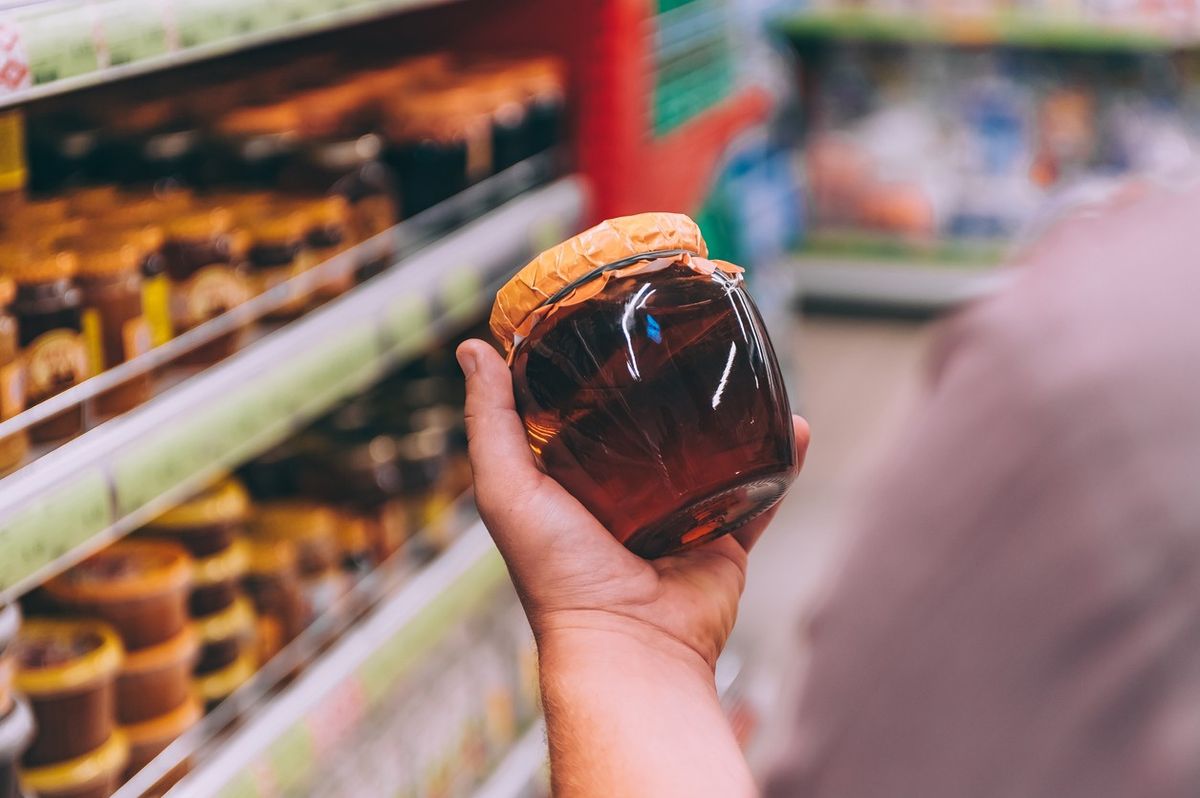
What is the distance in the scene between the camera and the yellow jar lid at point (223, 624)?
5.22 feet

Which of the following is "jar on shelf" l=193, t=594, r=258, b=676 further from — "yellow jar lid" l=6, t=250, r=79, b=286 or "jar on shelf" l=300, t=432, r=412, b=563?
"yellow jar lid" l=6, t=250, r=79, b=286

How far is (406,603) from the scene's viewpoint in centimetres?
183

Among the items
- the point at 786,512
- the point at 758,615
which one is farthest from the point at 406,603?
the point at 786,512

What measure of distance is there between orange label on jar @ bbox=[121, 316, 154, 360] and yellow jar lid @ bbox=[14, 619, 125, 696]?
0.93ft

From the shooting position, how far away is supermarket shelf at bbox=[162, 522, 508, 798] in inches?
57.5

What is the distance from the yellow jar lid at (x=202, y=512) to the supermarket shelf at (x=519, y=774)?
728 mm

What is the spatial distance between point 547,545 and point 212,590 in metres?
0.72

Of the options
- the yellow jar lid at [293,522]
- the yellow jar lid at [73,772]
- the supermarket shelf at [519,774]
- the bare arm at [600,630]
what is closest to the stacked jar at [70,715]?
the yellow jar lid at [73,772]

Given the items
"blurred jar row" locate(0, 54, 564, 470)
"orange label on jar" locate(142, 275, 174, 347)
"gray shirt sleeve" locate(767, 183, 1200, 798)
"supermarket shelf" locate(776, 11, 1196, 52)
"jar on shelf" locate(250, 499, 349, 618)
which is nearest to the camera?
"gray shirt sleeve" locate(767, 183, 1200, 798)

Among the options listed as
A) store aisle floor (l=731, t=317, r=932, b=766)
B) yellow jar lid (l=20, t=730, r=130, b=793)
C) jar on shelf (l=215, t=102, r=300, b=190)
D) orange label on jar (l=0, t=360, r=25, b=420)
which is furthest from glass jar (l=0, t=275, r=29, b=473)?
store aisle floor (l=731, t=317, r=932, b=766)

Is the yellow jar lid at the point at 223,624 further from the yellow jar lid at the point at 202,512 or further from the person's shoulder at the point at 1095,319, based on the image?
the person's shoulder at the point at 1095,319

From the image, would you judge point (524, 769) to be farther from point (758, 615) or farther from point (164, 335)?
point (164, 335)

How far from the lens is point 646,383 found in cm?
97

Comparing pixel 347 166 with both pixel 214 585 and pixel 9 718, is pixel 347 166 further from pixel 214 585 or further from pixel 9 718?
pixel 9 718
